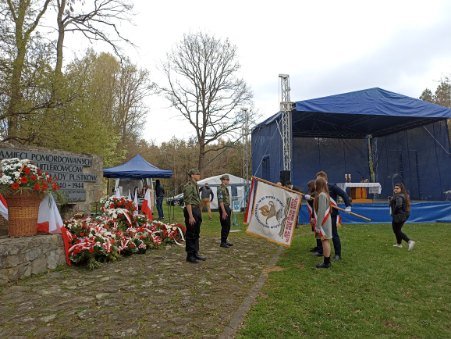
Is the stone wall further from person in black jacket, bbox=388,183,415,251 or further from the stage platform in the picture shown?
the stage platform

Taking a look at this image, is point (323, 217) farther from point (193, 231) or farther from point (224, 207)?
point (224, 207)

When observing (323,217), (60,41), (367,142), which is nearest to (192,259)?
(323,217)

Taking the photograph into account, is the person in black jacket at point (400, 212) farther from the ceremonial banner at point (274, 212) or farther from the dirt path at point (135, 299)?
the dirt path at point (135, 299)

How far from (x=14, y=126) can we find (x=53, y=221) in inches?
257

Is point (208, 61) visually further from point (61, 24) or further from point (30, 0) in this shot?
point (30, 0)

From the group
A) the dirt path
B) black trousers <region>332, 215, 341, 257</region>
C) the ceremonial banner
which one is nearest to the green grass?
black trousers <region>332, 215, 341, 257</region>

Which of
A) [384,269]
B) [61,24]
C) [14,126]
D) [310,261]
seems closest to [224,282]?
[310,261]

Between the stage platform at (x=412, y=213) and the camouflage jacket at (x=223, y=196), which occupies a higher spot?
the camouflage jacket at (x=223, y=196)

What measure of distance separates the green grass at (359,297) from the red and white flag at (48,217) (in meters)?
3.88

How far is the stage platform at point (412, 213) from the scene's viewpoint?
12.6 meters

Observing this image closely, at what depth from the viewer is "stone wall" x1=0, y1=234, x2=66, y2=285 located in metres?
4.93

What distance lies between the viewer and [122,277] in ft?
17.6

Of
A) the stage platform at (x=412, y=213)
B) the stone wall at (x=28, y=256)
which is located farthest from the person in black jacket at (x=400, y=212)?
the stone wall at (x=28, y=256)

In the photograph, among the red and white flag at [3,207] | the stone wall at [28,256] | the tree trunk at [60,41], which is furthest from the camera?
the tree trunk at [60,41]
